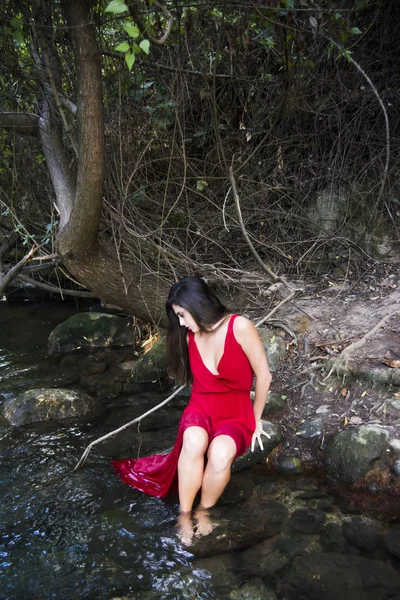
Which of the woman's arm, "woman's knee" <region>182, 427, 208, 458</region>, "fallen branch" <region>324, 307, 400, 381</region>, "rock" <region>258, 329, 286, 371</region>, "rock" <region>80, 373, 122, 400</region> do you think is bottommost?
"rock" <region>80, 373, 122, 400</region>

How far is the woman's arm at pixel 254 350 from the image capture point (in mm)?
2840

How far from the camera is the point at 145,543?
110 inches

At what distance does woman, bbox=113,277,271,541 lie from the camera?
2.79 m

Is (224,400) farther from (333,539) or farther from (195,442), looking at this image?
(333,539)

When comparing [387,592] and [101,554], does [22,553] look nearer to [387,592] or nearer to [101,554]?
[101,554]

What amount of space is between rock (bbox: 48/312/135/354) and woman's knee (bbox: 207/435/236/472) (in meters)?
3.68

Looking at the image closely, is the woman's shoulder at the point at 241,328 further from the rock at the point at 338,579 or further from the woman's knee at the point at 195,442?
the rock at the point at 338,579

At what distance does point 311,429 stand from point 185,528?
124 cm

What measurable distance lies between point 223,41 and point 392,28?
6.39 ft

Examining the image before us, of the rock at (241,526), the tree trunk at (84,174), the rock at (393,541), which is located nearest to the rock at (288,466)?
the rock at (241,526)

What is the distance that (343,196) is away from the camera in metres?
A: 5.80

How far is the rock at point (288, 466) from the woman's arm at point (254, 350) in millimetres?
654

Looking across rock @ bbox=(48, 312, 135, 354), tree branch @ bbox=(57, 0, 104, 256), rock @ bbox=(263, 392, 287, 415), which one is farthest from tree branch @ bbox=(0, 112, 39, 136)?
rock @ bbox=(263, 392, 287, 415)

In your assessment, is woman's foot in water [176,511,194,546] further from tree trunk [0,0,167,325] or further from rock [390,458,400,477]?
tree trunk [0,0,167,325]
